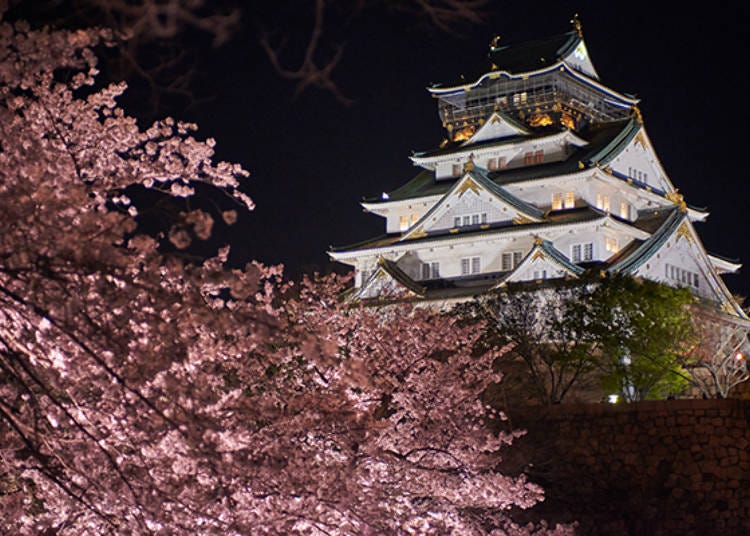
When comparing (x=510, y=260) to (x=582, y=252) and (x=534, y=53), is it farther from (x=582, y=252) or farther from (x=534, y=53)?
(x=534, y=53)

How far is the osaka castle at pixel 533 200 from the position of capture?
1715 inches

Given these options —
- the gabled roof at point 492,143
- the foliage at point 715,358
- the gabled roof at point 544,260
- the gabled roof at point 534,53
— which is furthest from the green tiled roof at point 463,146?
the foliage at point 715,358

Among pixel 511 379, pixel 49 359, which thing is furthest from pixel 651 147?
pixel 49 359

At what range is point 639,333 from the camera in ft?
104

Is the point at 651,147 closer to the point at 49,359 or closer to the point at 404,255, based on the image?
the point at 404,255

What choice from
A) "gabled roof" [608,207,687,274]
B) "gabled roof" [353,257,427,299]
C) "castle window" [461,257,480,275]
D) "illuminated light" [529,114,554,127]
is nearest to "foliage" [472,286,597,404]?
"gabled roof" [608,207,687,274]

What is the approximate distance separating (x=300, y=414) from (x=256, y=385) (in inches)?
60.0

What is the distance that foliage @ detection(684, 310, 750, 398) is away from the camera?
31.4 meters

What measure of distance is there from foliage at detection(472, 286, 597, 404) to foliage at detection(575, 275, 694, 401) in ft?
1.70

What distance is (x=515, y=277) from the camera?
136ft

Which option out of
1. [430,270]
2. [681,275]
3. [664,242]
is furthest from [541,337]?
[430,270]

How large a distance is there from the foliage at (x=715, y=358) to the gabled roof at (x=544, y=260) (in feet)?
16.3

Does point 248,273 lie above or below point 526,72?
below

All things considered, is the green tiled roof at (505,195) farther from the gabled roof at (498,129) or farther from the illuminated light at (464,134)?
the illuminated light at (464,134)
